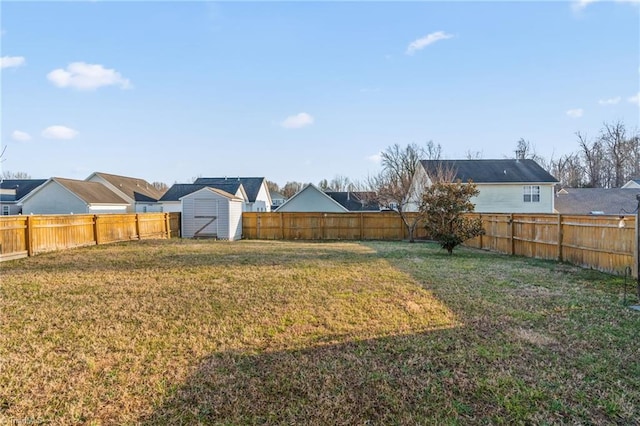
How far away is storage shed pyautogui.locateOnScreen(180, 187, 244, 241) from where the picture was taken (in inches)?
692

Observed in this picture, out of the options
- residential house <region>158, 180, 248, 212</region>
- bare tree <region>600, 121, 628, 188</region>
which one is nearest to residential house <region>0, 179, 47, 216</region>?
residential house <region>158, 180, 248, 212</region>

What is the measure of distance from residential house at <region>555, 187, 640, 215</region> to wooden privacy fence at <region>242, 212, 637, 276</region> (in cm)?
1358

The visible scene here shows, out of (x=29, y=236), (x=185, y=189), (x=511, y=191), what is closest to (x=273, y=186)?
(x=185, y=189)

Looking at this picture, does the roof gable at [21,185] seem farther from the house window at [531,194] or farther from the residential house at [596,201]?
the residential house at [596,201]

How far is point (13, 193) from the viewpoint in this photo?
29.6m

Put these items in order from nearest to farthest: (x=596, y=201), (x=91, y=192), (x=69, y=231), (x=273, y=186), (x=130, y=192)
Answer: (x=69, y=231), (x=596, y=201), (x=91, y=192), (x=130, y=192), (x=273, y=186)

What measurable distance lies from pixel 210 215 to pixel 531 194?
20.0m

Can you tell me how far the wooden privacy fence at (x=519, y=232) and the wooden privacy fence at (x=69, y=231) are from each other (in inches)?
191

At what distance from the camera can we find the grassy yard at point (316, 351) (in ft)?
8.19

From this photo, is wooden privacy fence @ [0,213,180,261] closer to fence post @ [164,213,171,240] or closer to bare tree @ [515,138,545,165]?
fence post @ [164,213,171,240]

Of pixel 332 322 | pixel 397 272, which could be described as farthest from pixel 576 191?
pixel 332 322

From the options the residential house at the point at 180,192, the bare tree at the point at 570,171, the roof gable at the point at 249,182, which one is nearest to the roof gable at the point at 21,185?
the residential house at the point at 180,192

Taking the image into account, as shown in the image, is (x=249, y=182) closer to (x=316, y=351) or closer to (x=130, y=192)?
(x=130, y=192)

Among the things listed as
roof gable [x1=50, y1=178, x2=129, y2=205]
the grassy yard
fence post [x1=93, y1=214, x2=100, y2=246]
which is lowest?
the grassy yard
